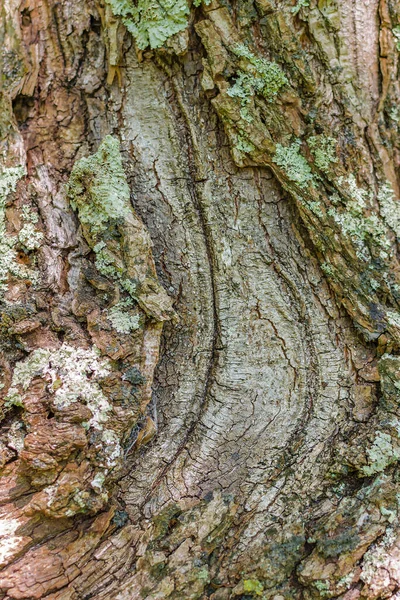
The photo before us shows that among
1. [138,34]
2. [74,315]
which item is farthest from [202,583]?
[138,34]

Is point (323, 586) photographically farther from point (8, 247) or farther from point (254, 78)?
point (254, 78)

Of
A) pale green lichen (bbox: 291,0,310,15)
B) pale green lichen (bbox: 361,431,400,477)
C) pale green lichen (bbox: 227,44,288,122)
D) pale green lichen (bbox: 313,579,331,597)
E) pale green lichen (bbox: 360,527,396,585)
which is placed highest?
pale green lichen (bbox: 291,0,310,15)

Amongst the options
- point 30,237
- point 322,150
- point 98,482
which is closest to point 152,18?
point 322,150

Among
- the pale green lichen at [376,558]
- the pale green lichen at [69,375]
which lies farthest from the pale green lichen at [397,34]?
the pale green lichen at [376,558]

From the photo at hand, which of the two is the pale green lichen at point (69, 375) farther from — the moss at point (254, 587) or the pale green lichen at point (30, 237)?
the moss at point (254, 587)

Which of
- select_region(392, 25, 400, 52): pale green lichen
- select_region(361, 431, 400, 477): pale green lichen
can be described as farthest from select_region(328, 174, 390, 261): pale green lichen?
select_region(361, 431, 400, 477): pale green lichen

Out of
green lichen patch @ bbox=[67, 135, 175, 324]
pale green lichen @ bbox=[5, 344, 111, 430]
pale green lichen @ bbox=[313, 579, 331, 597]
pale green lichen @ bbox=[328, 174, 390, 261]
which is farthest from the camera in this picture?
pale green lichen @ bbox=[328, 174, 390, 261]

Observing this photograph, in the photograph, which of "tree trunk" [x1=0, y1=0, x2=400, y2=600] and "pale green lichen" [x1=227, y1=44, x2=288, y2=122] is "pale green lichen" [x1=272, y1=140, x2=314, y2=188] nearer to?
"tree trunk" [x1=0, y1=0, x2=400, y2=600]

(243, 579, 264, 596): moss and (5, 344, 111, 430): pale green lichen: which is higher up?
(5, 344, 111, 430): pale green lichen
